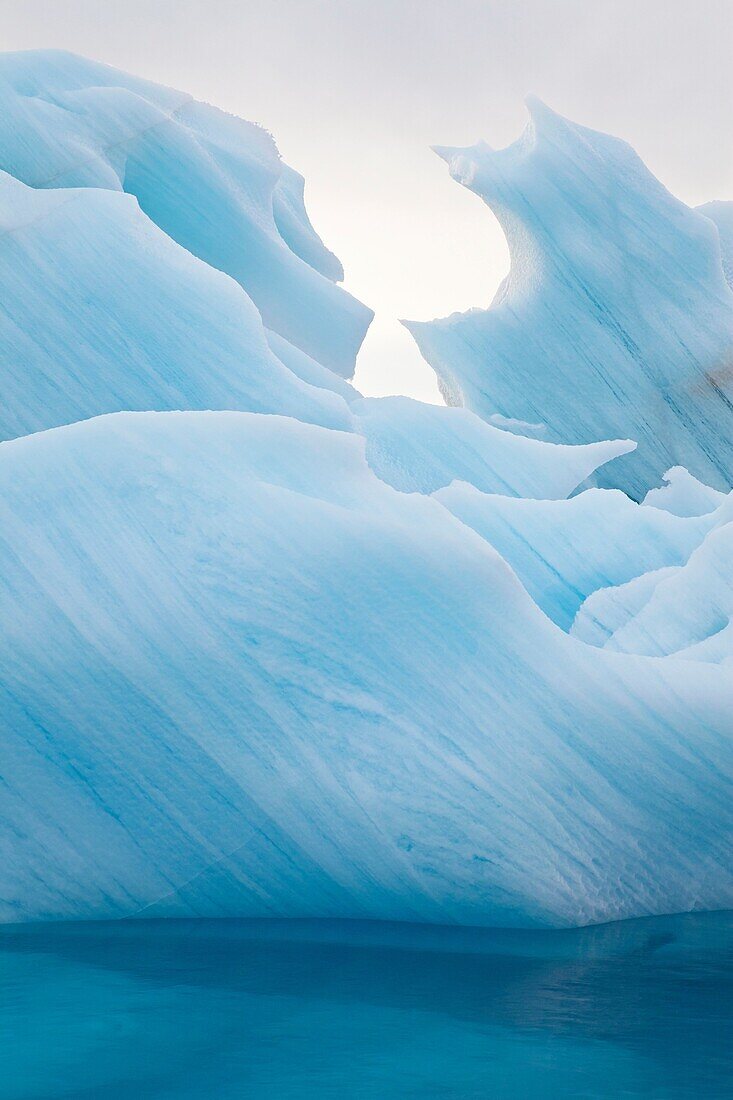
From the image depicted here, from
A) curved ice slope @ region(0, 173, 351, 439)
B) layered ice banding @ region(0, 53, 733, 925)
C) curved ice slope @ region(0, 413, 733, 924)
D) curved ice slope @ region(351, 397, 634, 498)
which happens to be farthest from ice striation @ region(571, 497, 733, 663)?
curved ice slope @ region(351, 397, 634, 498)

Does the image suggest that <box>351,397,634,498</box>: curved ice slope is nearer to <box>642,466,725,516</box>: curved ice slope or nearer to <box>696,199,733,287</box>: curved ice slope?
<box>642,466,725,516</box>: curved ice slope

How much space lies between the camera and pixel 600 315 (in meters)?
8.61

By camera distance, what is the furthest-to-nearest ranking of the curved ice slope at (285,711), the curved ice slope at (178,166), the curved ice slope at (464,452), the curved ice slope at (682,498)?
the curved ice slope at (682,498)
the curved ice slope at (464,452)
the curved ice slope at (178,166)
the curved ice slope at (285,711)

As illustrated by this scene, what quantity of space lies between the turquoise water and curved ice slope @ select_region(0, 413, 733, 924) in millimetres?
134

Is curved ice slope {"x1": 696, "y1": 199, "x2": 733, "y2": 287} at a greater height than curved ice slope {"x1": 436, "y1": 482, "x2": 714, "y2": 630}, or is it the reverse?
curved ice slope {"x1": 696, "y1": 199, "x2": 733, "y2": 287}

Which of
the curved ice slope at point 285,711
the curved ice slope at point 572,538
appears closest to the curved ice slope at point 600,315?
the curved ice slope at point 572,538

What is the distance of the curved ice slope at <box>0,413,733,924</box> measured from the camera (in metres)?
2.83

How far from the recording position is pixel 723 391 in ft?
28.5

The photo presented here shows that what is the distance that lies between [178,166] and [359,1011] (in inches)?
191

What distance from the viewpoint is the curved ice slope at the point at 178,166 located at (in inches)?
215

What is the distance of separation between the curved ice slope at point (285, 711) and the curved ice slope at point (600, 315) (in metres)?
5.92

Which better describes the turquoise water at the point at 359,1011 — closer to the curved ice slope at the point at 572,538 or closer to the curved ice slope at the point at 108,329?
the curved ice slope at the point at 572,538

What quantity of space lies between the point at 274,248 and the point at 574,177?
117 inches

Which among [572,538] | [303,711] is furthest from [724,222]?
[303,711]
